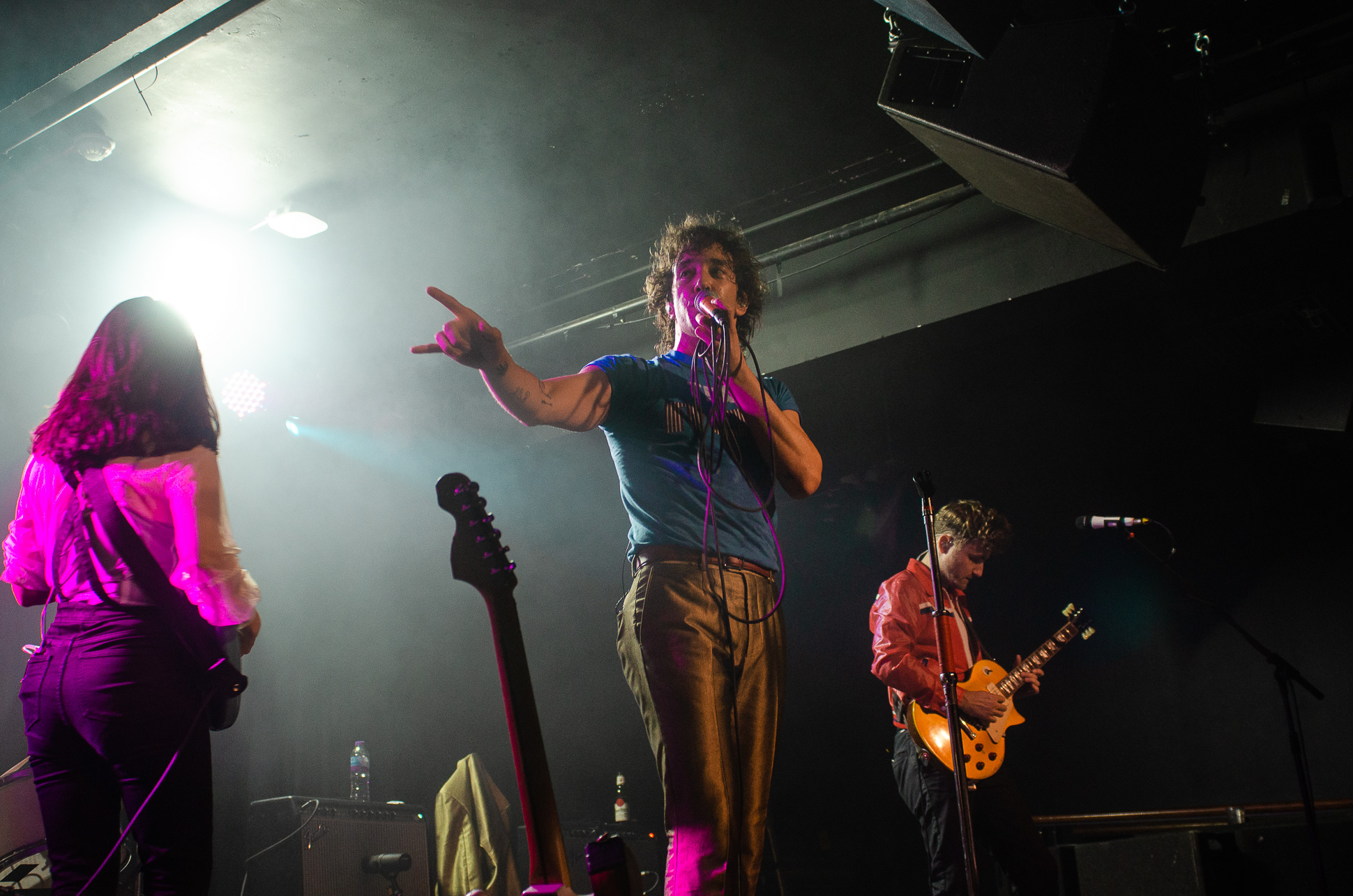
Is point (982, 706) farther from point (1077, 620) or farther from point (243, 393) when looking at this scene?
→ point (243, 393)

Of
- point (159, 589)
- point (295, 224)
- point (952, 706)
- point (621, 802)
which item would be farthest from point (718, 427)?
point (621, 802)

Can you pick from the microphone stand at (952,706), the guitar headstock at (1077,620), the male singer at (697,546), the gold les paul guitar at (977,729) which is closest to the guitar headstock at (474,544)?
the male singer at (697,546)

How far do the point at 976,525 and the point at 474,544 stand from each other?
11.7 feet

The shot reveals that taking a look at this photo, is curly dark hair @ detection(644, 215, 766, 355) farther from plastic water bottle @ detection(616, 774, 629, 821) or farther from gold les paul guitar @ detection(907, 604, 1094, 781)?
plastic water bottle @ detection(616, 774, 629, 821)

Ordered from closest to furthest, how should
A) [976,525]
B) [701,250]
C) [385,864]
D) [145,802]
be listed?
[145,802] < [701,250] < [385,864] < [976,525]

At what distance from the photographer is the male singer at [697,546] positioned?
1.48 meters

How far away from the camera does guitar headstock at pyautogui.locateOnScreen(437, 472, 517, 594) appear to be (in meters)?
1.30

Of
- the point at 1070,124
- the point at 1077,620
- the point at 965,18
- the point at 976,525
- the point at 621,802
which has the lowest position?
the point at 621,802

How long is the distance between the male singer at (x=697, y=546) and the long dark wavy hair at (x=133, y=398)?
0.88 m

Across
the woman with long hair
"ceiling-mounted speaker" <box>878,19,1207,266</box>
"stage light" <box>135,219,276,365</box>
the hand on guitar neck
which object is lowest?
the hand on guitar neck

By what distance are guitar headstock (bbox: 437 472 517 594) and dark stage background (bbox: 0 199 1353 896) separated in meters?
4.18

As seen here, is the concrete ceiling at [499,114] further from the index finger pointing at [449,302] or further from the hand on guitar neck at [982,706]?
the hand on guitar neck at [982,706]

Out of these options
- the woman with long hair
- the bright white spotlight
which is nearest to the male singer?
the woman with long hair

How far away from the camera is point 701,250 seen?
7.17ft
